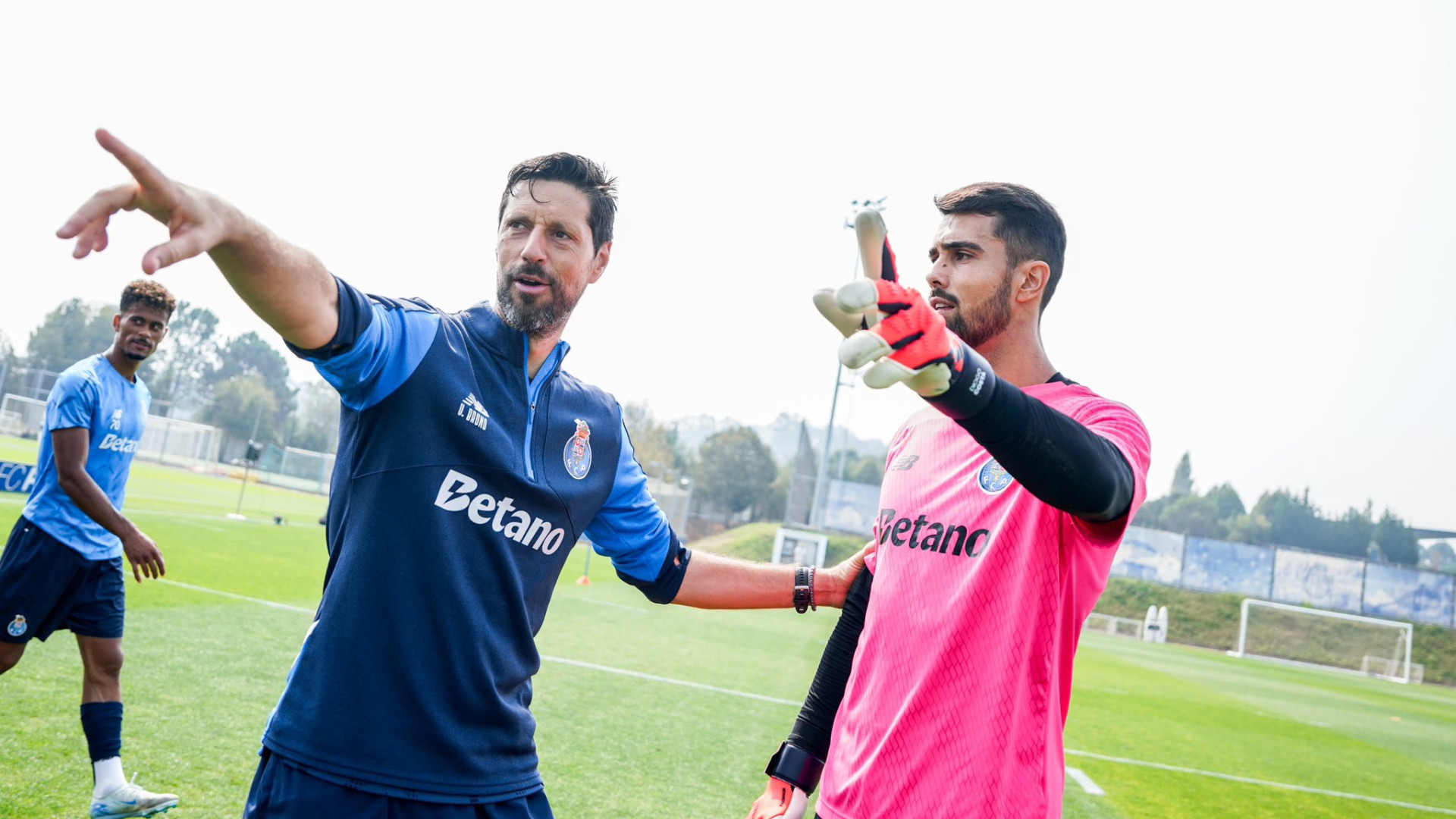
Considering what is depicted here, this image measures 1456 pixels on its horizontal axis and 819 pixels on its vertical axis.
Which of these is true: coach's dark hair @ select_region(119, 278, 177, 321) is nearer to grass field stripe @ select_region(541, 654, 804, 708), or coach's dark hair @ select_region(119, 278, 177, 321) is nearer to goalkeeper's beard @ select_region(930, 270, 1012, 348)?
goalkeeper's beard @ select_region(930, 270, 1012, 348)

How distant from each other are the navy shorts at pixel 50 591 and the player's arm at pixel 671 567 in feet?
10.5

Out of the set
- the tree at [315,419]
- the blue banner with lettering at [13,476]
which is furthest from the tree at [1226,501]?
the blue banner with lettering at [13,476]

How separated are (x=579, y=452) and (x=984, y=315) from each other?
1243 millimetres

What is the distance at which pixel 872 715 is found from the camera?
2369 millimetres

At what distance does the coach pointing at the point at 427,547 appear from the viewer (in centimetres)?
216

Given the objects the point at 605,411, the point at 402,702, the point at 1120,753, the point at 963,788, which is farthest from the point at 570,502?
the point at 1120,753

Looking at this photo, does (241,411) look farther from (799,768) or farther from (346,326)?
(346,326)

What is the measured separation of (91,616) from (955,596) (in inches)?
183

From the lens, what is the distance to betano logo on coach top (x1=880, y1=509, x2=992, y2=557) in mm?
2285

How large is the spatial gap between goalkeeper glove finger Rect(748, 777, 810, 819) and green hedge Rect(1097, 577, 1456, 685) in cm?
4083

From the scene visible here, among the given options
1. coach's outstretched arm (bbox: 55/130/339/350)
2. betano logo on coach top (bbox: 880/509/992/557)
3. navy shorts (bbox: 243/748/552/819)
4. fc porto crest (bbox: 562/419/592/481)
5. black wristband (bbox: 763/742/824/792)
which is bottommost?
navy shorts (bbox: 243/748/552/819)

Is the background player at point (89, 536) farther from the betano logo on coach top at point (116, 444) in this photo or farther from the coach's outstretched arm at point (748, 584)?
the coach's outstretched arm at point (748, 584)

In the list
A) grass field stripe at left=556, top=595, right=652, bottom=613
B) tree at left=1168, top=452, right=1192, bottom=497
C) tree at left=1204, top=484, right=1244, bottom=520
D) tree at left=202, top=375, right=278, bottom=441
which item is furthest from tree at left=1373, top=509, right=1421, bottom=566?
tree at left=202, top=375, right=278, bottom=441

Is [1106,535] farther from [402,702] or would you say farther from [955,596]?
[402,702]
